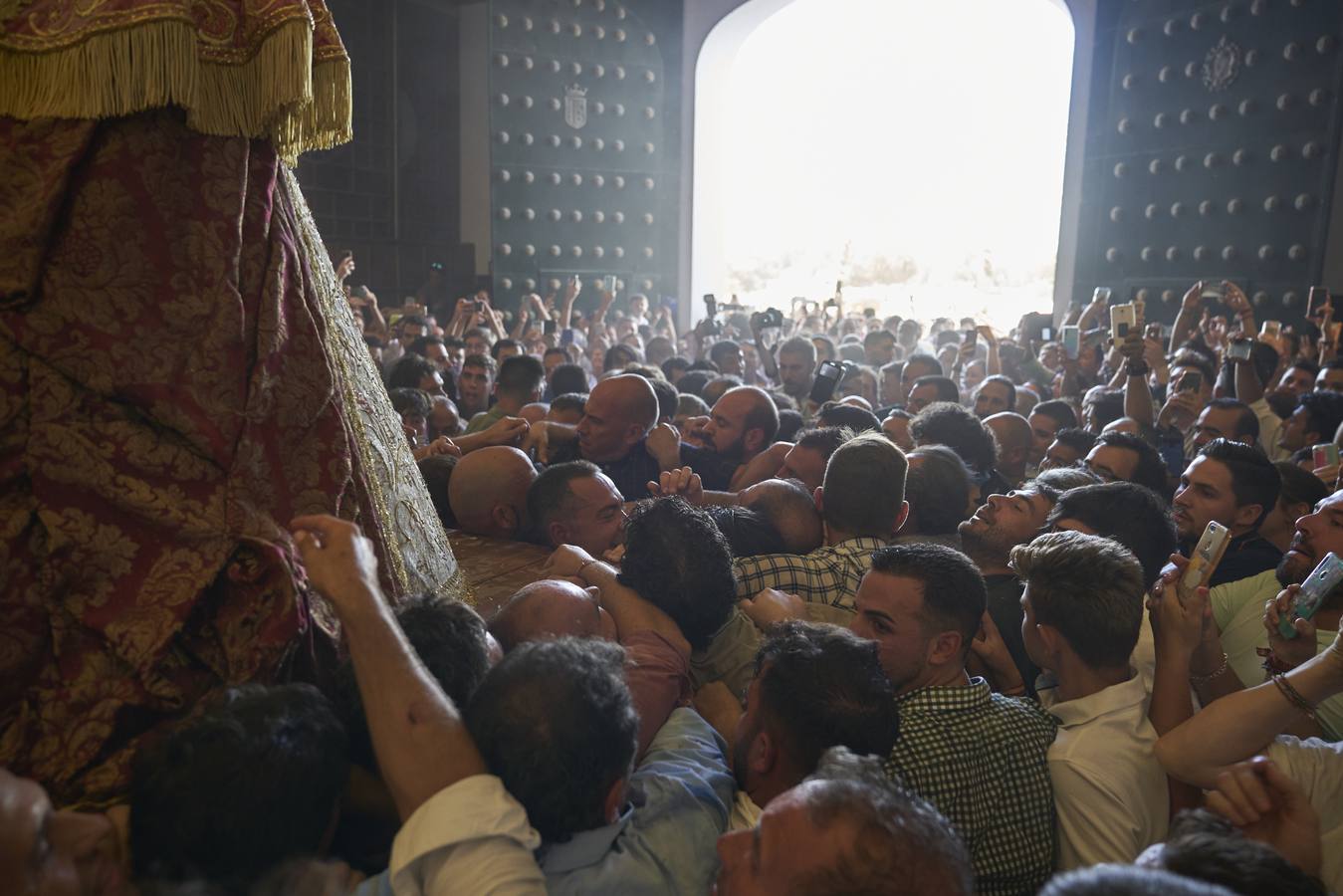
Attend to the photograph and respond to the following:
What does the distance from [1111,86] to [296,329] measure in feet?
34.7

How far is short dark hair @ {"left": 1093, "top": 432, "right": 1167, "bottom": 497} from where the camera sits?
3992mm

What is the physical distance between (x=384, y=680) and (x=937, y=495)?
8.77ft

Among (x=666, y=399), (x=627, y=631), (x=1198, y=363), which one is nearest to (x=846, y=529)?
(x=627, y=631)

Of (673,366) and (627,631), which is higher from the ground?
(673,366)

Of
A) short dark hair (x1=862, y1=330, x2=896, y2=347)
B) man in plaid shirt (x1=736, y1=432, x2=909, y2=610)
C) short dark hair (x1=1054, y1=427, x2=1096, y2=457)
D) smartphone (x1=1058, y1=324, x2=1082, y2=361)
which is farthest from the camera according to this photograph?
short dark hair (x1=862, y1=330, x2=896, y2=347)

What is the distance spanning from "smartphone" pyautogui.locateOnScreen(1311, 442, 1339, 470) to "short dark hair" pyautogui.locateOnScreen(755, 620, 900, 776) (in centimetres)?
304

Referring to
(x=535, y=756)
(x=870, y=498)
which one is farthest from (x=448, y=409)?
(x=535, y=756)

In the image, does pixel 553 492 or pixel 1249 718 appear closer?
pixel 1249 718

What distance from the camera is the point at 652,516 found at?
2652mm

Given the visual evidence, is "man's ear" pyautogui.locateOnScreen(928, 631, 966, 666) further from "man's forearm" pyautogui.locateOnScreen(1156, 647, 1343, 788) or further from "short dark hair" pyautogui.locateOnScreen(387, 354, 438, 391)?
"short dark hair" pyautogui.locateOnScreen(387, 354, 438, 391)

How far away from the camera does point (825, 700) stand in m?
1.95

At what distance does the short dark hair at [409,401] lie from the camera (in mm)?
5184

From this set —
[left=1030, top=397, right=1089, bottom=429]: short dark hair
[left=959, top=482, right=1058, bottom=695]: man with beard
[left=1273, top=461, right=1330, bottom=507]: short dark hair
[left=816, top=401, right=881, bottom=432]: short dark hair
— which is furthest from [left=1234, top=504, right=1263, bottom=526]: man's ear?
[left=1030, top=397, right=1089, bottom=429]: short dark hair

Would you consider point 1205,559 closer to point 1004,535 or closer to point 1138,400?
point 1004,535
